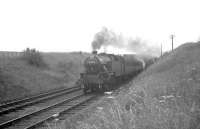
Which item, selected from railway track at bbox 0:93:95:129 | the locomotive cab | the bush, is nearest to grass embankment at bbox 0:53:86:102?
the bush

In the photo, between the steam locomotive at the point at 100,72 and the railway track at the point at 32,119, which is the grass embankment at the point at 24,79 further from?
the railway track at the point at 32,119

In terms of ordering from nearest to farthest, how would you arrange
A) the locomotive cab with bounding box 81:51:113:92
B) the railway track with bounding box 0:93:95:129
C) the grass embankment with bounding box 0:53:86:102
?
the railway track with bounding box 0:93:95:129
the locomotive cab with bounding box 81:51:113:92
the grass embankment with bounding box 0:53:86:102

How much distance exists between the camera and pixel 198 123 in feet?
15.4

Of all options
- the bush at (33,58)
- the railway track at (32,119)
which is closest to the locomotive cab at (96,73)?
the railway track at (32,119)

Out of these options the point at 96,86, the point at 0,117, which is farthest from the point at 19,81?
the point at 0,117

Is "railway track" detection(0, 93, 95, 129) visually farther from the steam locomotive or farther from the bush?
the bush

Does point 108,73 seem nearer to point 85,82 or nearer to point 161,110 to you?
point 85,82

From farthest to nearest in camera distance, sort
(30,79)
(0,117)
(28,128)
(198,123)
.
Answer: (30,79) < (0,117) < (28,128) < (198,123)

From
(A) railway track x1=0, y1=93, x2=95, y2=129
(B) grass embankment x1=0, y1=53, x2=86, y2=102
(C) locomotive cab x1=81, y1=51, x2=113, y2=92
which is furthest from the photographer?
(B) grass embankment x1=0, y1=53, x2=86, y2=102

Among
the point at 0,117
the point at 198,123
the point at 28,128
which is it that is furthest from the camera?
the point at 0,117

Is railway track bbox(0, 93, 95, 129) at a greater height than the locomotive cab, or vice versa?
the locomotive cab

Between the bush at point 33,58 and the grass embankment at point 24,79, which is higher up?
the bush at point 33,58

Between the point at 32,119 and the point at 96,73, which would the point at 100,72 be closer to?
the point at 96,73

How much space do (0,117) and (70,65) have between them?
24.5 m
